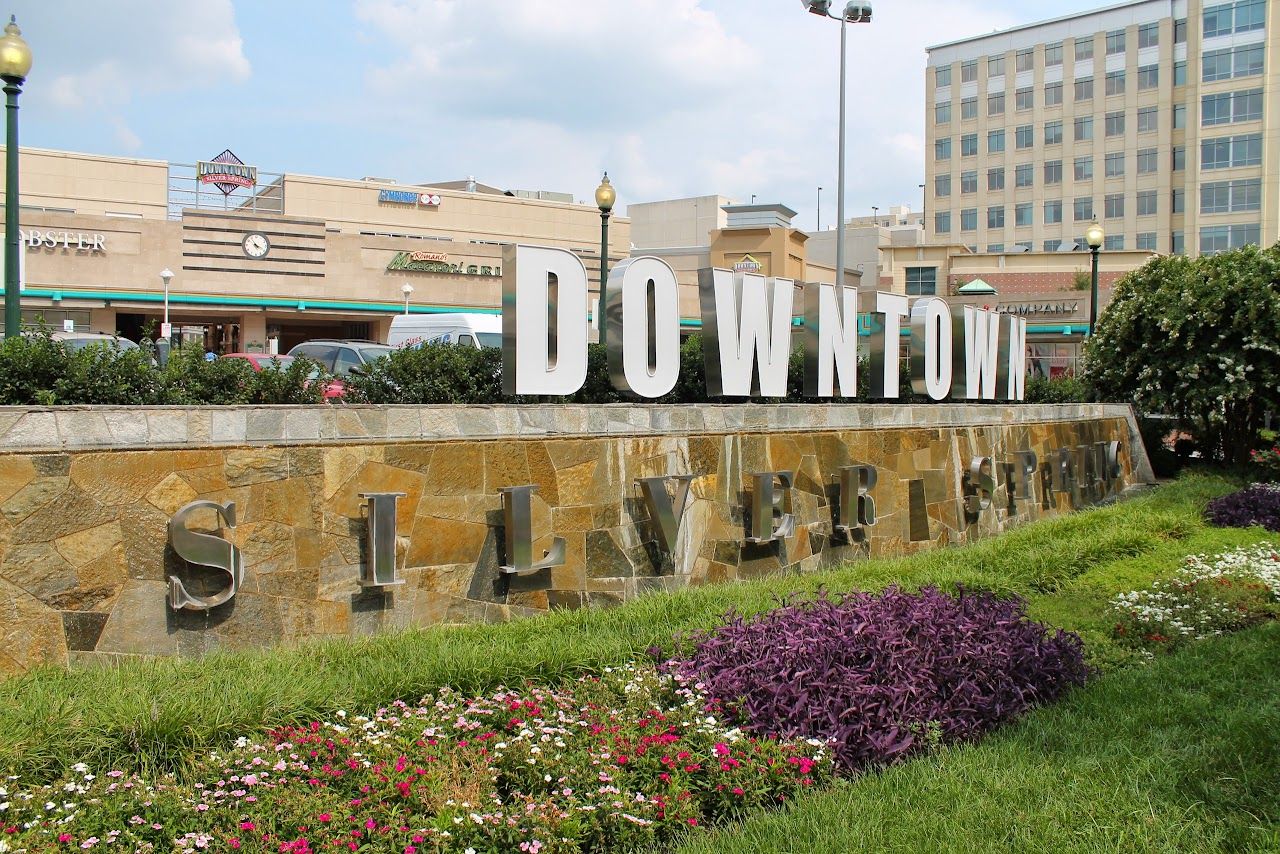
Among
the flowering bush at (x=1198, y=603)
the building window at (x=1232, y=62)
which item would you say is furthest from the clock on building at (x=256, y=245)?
the building window at (x=1232, y=62)

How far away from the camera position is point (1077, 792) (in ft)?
16.3

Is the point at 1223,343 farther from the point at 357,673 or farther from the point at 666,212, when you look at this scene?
the point at 666,212

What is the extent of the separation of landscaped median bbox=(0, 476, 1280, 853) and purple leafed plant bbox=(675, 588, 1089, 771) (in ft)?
0.06

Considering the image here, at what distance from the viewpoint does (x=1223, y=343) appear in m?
20.2

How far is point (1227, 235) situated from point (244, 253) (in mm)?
58892

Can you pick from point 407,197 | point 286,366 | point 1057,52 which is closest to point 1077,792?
point 286,366

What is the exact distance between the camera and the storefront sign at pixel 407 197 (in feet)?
173

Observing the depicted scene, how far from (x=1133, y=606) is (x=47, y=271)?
1616 inches

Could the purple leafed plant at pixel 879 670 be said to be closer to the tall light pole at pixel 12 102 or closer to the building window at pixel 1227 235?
the tall light pole at pixel 12 102

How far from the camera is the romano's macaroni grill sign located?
7.52 m

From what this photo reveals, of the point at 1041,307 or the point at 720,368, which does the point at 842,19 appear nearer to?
the point at 720,368

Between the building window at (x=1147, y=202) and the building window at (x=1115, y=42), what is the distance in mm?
9943

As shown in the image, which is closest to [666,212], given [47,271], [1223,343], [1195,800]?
[47,271]

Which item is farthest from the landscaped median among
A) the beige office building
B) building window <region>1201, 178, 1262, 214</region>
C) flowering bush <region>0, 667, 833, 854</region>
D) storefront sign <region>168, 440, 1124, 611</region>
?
building window <region>1201, 178, 1262, 214</region>
